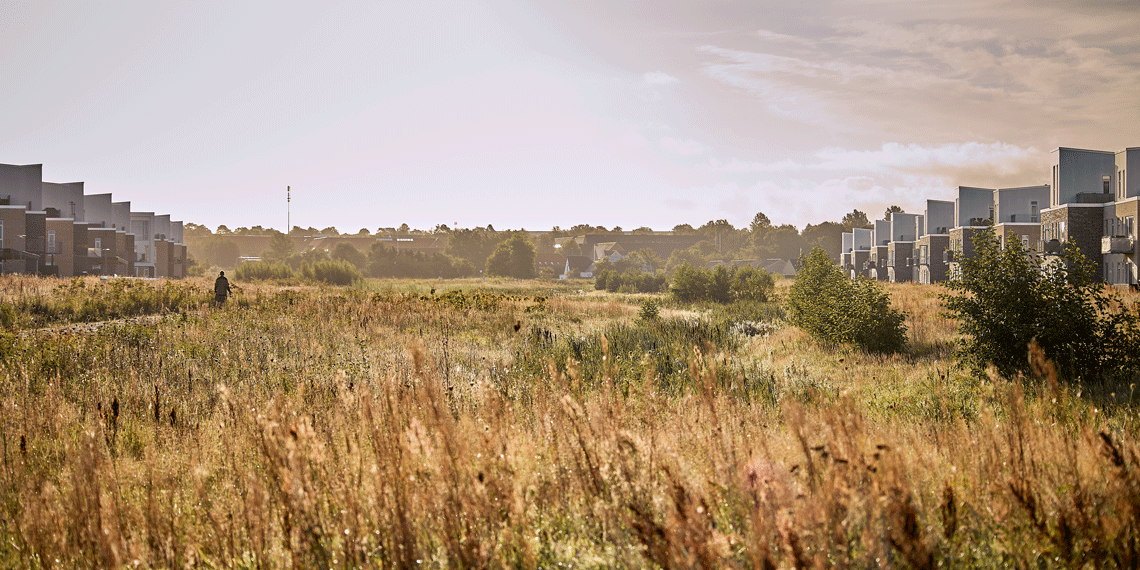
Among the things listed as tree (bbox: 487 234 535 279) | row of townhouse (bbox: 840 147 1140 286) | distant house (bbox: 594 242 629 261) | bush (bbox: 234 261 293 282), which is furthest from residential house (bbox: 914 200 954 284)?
distant house (bbox: 594 242 629 261)

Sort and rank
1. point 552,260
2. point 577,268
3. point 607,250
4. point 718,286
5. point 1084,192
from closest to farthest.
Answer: point 718,286
point 1084,192
point 577,268
point 552,260
point 607,250

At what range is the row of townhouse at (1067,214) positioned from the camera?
36562 millimetres

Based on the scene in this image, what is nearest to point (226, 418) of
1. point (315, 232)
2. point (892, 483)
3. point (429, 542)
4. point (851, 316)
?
point (429, 542)

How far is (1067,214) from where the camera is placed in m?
39.4

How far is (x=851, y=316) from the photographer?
1487cm

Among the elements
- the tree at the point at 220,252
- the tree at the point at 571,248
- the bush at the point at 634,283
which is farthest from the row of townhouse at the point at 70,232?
the tree at the point at 571,248

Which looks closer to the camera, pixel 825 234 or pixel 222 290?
pixel 222 290

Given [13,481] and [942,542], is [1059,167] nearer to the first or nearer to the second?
[942,542]

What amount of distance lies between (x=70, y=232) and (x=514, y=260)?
46565mm

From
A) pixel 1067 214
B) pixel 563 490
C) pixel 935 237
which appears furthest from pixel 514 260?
pixel 563 490

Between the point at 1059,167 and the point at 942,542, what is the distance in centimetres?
4623

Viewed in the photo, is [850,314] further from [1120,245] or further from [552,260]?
[552,260]

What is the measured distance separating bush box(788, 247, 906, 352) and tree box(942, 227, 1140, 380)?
4.03 metres

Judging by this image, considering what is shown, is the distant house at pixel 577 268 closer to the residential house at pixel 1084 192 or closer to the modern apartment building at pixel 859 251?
the modern apartment building at pixel 859 251
